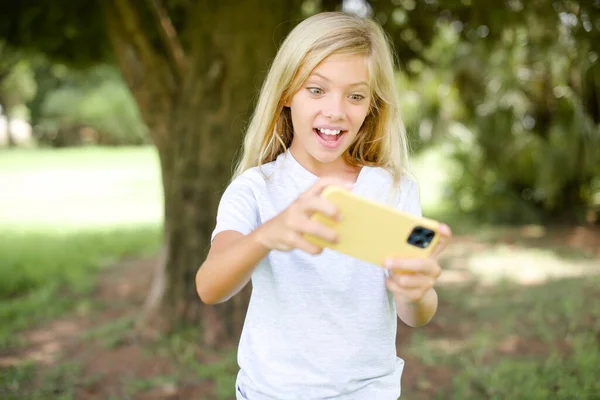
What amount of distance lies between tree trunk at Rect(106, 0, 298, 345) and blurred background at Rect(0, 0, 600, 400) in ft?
0.04

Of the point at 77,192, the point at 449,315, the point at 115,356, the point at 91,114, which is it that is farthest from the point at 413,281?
the point at 91,114

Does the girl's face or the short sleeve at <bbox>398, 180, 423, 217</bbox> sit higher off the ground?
the girl's face

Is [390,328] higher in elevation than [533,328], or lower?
higher

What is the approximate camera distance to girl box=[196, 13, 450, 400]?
1481 mm

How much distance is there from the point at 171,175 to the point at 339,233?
372cm

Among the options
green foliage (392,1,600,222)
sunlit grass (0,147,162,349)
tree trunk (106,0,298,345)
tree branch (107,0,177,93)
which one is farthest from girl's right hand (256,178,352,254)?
green foliage (392,1,600,222)

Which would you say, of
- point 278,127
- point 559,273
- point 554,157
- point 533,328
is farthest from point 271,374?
point 554,157

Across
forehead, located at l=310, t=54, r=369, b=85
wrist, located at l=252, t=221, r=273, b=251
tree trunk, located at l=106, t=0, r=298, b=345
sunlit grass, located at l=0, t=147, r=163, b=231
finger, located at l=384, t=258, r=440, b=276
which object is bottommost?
sunlit grass, located at l=0, t=147, r=163, b=231

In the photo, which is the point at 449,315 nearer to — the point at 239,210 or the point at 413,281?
the point at 239,210

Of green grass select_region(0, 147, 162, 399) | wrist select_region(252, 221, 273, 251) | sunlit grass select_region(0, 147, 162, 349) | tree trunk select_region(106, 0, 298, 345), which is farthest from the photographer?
sunlit grass select_region(0, 147, 162, 349)

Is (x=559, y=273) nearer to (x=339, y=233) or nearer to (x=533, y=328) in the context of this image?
(x=533, y=328)

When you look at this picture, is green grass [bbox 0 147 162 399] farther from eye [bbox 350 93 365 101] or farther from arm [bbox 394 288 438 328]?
eye [bbox 350 93 365 101]

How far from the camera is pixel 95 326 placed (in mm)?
5203

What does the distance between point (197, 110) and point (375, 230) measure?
3.46 metres
